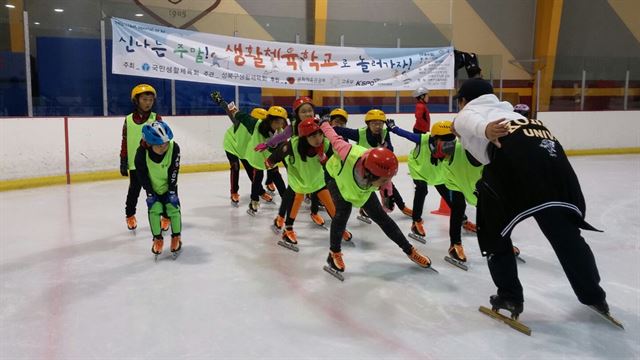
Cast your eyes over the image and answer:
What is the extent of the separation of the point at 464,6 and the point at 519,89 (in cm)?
269

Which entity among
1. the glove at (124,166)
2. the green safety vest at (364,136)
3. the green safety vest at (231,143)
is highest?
the green safety vest at (364,136)

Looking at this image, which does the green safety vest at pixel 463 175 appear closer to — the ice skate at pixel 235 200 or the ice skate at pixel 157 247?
the ice skate at pixel 157 247

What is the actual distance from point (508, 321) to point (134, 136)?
359cm

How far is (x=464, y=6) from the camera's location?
45.4ft

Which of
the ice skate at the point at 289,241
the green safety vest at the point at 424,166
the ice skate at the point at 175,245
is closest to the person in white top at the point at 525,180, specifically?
the green safety vest at the point at 424,166

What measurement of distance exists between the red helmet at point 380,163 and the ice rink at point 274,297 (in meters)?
0.82

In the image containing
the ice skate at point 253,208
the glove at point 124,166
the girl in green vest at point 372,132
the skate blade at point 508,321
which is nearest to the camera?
the skate blade at point 508,321

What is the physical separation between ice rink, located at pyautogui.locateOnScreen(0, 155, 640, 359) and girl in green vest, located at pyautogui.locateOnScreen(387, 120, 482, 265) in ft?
0.72

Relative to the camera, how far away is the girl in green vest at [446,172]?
394 centimetres

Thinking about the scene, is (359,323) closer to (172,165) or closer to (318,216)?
(172,165)

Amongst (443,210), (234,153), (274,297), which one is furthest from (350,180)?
(234,153)

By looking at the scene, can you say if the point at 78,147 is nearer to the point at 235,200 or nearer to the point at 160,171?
the point at 235,200

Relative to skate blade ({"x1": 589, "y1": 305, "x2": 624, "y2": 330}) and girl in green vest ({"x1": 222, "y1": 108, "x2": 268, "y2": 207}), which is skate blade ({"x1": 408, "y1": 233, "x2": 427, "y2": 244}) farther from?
girl in green vest ({"x1": 222, "y1": 108, "x2": 268, "y2": 207})

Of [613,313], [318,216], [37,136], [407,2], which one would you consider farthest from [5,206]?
[407,2]
